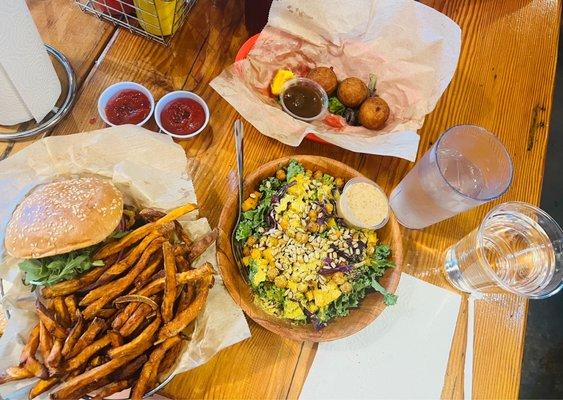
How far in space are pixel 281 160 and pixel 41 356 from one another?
90cm

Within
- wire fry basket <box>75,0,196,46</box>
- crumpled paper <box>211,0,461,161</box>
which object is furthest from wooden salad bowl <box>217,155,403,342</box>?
wire fry basket <box>75,0,196,46</box>

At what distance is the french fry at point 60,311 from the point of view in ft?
4.39

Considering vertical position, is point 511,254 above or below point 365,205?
below

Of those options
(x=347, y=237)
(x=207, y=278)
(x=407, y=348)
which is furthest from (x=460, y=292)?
(x=207, y=278)

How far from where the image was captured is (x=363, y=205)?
1533 millimetres

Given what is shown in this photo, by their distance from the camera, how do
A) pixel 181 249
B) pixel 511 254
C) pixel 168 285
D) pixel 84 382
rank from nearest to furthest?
pixel 84 382
pixel 168 285
pixel 181 249
pixel 511 254

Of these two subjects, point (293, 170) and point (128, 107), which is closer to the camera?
point (293, 170)

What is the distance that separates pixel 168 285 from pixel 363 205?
0.64m

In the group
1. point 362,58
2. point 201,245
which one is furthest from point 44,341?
point 362,58

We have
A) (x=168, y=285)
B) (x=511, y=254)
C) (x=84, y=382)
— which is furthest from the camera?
(x=511, y=254)

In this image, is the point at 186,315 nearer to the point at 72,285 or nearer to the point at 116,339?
the point at 116,339

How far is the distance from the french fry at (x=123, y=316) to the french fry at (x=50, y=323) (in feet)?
0.43

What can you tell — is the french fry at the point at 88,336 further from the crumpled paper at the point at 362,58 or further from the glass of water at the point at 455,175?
the glass of water at the point at 455,175

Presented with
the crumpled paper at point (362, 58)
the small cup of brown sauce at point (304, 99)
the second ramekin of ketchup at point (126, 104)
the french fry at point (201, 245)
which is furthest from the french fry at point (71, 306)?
the small cup of brown sauce at point (304, 99)
